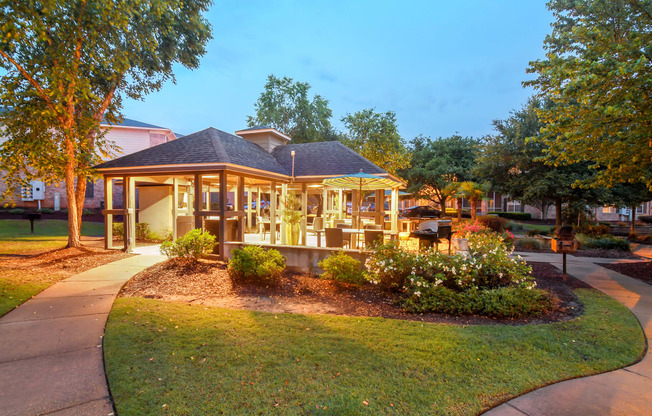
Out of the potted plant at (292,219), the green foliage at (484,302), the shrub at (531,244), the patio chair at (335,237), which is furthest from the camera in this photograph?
the shrub at (531,244)

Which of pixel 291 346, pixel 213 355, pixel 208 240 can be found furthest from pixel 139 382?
pixel 208 240

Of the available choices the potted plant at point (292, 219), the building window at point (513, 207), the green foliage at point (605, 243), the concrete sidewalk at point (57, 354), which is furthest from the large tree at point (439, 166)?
the concrete sidewalk at point (57, 354)

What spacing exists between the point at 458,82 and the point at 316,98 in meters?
152

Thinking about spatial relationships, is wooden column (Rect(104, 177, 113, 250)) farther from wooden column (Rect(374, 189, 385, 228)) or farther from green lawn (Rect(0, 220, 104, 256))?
wooden column (Rect(374, 189, 385, 228))

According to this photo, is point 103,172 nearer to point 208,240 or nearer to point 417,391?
point 208,240

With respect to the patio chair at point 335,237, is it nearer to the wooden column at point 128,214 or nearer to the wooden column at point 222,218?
the wooden column at point 222,218

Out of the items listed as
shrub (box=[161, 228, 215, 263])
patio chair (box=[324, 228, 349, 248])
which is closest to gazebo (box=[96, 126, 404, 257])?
shrub (box=[161, 228, 215, 263])

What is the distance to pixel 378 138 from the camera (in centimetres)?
2144

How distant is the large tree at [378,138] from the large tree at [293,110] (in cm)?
841

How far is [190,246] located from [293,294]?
3054mm

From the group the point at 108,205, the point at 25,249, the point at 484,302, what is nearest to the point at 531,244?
the point at 484,302

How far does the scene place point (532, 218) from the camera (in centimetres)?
3131

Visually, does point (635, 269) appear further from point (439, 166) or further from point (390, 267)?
point (439, 166)

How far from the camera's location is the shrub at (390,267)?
19.3 ft
